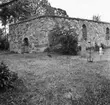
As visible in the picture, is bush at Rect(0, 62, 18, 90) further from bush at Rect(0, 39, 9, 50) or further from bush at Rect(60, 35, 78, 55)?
bush at Rect(0, 39, 9, 50)

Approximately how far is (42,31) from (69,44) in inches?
135

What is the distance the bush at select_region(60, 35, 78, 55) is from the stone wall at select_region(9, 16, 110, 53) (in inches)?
76.2

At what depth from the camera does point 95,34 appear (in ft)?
63.5

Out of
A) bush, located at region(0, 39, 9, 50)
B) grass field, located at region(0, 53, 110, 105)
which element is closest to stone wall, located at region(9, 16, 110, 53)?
bush, located at region(0, 39, 9, 50)

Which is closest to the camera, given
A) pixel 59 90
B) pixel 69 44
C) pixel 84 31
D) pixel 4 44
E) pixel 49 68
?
pixel 59 90

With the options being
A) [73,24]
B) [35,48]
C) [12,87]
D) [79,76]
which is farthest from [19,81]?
[73,24]

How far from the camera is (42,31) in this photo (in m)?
14.1

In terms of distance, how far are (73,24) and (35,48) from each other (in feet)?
18.9

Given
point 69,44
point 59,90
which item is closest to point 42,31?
point 69,44

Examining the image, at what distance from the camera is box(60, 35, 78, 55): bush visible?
1285 cm

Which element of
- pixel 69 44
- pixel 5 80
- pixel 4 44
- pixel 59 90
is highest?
pixel 4 44

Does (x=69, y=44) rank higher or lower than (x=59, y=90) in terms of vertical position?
higher

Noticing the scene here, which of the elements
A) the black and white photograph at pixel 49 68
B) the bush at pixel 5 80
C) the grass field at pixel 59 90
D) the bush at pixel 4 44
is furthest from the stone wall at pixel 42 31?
the bush at pixel 5 80

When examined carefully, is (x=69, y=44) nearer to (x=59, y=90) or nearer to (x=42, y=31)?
(x=42, y=31)
